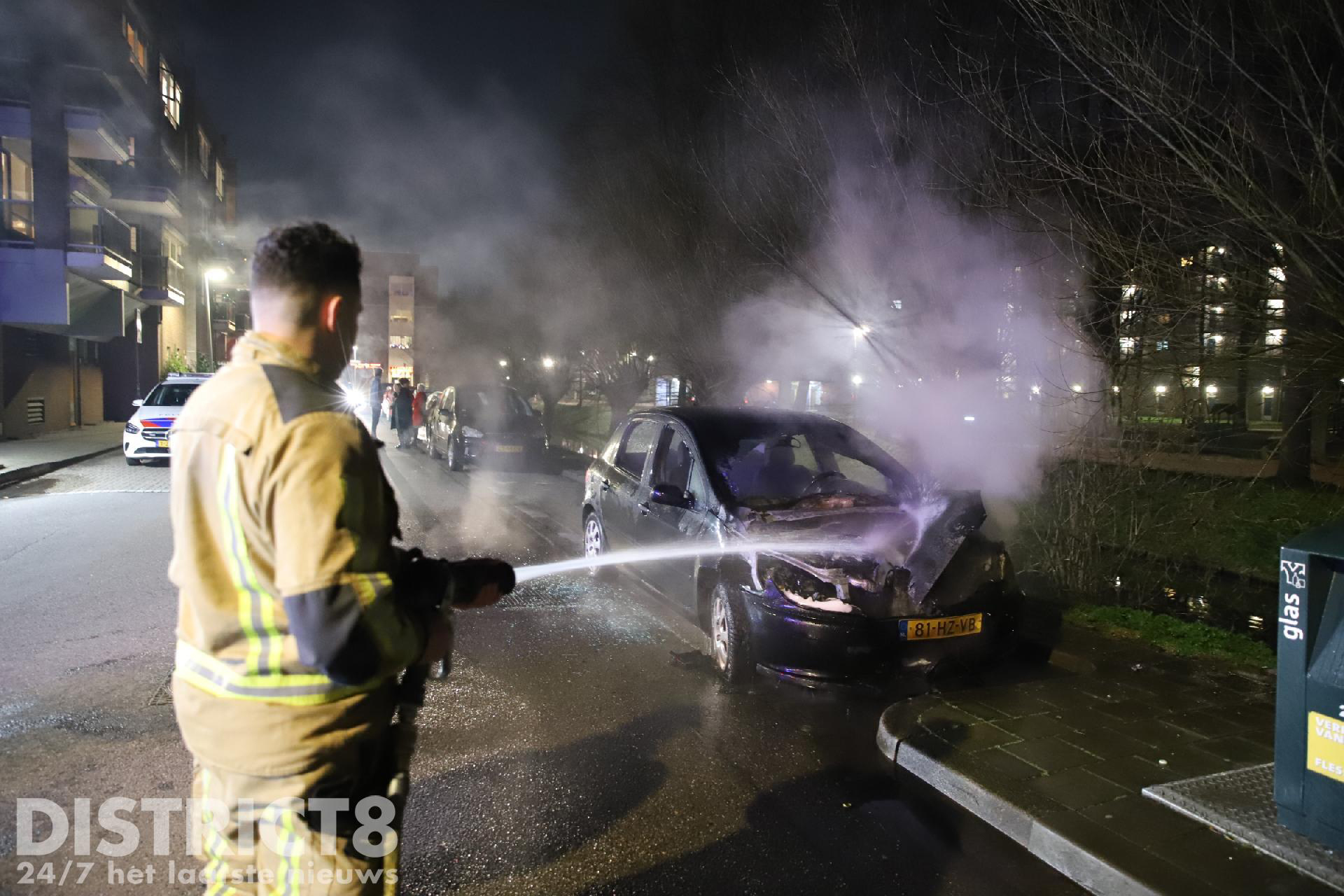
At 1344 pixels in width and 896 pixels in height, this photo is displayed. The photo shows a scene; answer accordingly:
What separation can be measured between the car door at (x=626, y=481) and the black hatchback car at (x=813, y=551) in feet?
0.16

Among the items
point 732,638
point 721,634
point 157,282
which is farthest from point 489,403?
point 157,282

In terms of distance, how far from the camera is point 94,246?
19.3m

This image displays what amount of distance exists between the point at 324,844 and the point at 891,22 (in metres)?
7.99

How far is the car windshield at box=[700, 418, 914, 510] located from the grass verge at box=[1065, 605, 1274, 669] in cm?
165

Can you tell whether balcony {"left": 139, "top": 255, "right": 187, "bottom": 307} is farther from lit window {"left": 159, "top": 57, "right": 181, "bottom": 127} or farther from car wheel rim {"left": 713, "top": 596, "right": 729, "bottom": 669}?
car wheel rim {"left": 713, "top": 596, "right": 729, "bottom": 669}

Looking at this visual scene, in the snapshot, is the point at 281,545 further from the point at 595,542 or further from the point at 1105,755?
the point at 595,542

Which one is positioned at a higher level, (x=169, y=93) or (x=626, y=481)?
(x=169, y=93)

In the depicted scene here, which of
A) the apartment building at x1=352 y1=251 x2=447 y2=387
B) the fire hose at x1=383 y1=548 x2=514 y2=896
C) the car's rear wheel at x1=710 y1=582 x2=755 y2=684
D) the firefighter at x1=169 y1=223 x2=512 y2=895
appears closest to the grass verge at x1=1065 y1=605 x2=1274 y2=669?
the car's rear wheel at x1=710 y1=582 x2=755 y2=684

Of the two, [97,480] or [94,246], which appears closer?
[97,480]

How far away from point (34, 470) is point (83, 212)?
990 centimetres

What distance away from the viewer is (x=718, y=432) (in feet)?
18.6

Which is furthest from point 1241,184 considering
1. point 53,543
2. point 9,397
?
point 9,397

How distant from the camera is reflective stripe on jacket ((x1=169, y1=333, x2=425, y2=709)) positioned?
56.6 inches

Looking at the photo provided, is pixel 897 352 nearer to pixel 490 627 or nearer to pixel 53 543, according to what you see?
pixel 490 627
